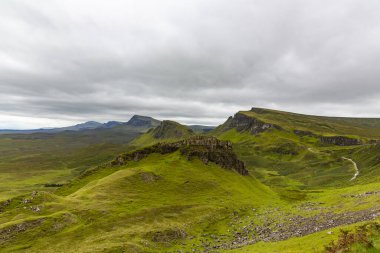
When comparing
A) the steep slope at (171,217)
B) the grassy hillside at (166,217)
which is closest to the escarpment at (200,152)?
the steep slope at (171,217)

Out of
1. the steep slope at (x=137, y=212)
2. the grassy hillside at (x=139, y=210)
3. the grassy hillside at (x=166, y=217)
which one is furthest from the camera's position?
the grassy hillside at (x=139, y=210)

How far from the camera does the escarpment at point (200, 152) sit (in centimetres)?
14175

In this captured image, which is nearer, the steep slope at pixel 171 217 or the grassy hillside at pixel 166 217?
the steep slope at pixel 171 217

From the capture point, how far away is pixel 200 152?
465 feet

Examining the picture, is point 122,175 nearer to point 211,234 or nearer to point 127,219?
point 127,219

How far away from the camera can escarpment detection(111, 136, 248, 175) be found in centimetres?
14175

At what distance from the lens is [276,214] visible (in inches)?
3438

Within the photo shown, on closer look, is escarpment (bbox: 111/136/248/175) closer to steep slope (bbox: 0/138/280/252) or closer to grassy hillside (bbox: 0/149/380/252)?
steep slope (bbox: 0/138/280/252)

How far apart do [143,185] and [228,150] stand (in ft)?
193

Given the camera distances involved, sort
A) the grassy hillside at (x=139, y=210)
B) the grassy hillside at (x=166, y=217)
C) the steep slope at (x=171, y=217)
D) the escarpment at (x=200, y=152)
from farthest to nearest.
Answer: the escarpment at (x=200, y=152) → the grassy hillside at (x=139, y=210) → the grassy hillside at (x=166, y=217) → the steep slope at (x=171, y=217)

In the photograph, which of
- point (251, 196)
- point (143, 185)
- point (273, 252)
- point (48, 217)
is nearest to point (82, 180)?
point (143, 185)

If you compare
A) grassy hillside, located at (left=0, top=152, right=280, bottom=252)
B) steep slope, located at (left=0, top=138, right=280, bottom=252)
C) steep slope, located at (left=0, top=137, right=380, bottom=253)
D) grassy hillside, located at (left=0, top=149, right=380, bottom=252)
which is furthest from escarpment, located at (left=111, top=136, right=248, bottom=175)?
grassy hillside, located at (left=0, top=149, right=380, bottom=252)

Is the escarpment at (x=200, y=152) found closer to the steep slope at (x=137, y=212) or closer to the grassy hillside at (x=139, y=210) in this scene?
the grassy hillside at (x=139, y=210)

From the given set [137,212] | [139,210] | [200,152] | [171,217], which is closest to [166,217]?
[171,217]
